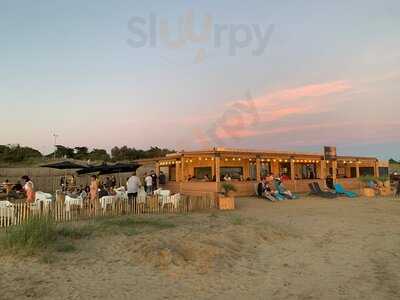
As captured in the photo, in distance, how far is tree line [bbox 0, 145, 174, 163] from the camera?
1609 inches

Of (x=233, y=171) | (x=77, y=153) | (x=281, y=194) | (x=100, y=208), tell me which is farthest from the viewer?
(x=77, y=153)

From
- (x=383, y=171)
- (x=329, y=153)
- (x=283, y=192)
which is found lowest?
(x=283, y=192)

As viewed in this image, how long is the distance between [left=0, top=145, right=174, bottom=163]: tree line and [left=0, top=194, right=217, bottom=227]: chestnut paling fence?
29488mm

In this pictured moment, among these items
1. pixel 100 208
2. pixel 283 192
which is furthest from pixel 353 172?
pixel 100 208

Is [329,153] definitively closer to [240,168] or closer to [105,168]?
[240,168]

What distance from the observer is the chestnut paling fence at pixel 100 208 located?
35.8 ft

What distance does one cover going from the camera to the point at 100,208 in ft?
42.0

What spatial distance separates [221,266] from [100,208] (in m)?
6.43

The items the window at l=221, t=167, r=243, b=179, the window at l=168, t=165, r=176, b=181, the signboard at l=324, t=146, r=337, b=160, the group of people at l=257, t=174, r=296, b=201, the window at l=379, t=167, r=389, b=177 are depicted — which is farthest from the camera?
the window at l=379, t=167, r=389, b=177

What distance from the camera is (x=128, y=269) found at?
272 inches

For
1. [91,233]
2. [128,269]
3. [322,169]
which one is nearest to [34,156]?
[322,169]

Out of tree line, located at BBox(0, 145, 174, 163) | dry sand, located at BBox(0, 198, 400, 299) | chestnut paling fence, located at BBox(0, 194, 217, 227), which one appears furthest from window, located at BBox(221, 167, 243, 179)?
tree line, located at BBox(0, 145, 174, 163)

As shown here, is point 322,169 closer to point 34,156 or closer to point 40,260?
point 40,260

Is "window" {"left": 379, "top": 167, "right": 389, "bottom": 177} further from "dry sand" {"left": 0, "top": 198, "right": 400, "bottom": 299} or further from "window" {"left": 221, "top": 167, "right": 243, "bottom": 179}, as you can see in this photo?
"dry sand" {"left": 0, "top": 198, "right": 400, "bottom": 299}
